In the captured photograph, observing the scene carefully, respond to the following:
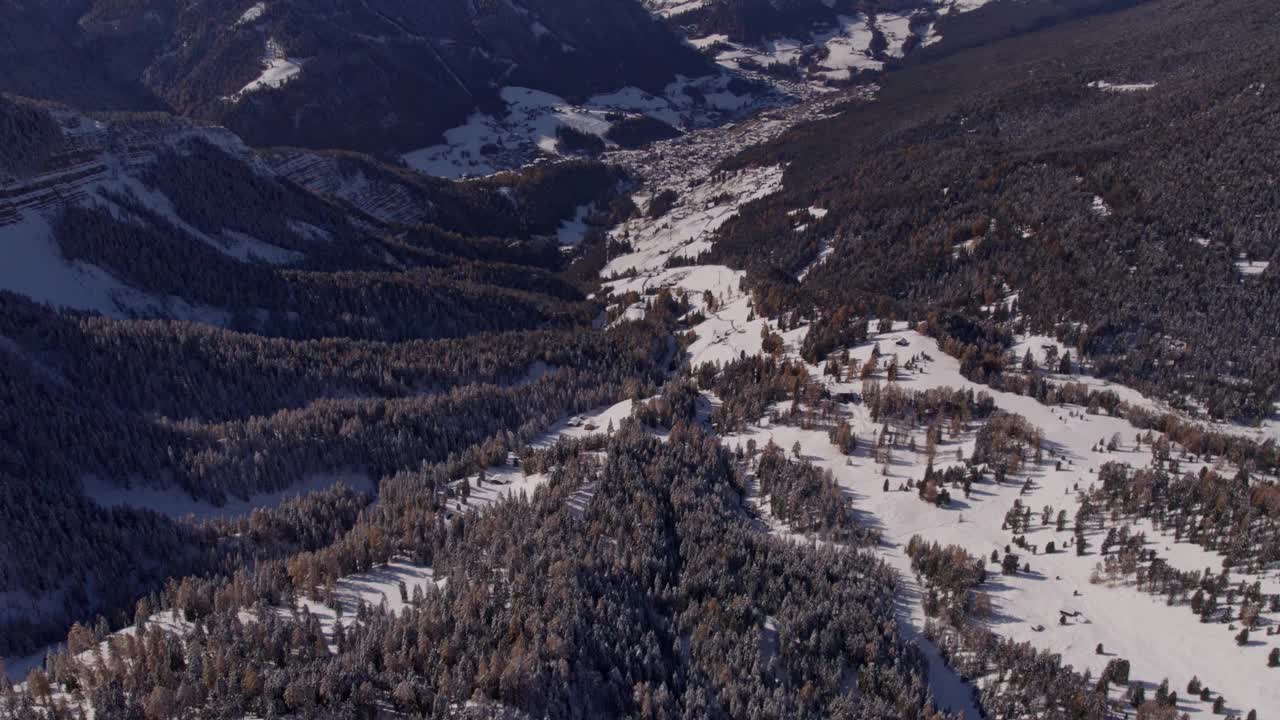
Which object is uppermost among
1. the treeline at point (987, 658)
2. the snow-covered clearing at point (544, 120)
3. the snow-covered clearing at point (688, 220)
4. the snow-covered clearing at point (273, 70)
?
the snow-covered clearing at point (273, 70)

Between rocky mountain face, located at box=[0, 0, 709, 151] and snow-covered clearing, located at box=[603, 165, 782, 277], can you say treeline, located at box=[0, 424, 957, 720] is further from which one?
rocky mountain face, located at box=[0, 0, 709, 151]

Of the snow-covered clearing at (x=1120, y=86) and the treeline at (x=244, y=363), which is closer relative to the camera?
the treeline at (x=244, y=363)

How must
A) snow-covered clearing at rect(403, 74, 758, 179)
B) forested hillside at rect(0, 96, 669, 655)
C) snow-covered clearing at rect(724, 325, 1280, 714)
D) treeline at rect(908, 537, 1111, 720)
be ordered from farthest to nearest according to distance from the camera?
snow-covered clearing at rect(403, 74, 758, 179)
forested hillside at rect(0, 96, 669, 655)
snow-covered clearing at rect(724, 325, 1280, 714)
treeline at rect(908, 537, 1111, 720)

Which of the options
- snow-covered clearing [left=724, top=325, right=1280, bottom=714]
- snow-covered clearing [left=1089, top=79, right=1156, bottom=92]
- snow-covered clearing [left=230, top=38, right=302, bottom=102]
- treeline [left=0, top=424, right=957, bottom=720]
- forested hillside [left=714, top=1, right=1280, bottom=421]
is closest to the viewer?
treeline [left=0, top=424, right=957, bottom=720]

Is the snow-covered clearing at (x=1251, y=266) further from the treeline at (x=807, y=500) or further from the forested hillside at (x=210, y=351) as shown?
the forested hillside at (x=210, y=351)

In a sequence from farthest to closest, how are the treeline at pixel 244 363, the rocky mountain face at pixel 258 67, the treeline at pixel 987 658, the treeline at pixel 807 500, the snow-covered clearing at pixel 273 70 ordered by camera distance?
the snow-covered clearing at pixel 273 70, the rocky mountain face at pixel 258 67, the treeline at pixel 244 363, the treeline at pixel 807 500, the treeline at pixel 987 658

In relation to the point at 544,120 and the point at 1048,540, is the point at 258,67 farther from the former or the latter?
the point at 1048,540

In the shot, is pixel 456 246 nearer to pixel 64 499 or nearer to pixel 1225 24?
pixel 64 499

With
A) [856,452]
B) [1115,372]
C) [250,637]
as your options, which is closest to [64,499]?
[250,637]

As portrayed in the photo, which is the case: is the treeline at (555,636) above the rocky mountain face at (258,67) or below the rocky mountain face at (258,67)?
below

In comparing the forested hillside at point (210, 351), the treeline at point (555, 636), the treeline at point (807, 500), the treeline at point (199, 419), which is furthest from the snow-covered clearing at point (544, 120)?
the treeline at point (555, 636)

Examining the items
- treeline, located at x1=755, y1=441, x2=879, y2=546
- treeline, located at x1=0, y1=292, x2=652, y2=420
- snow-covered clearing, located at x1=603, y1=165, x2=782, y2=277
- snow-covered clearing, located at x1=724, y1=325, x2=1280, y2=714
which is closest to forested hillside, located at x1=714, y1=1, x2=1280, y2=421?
snow-covered clearing, located at x1=603, y1=165, x2=782, y2=277
